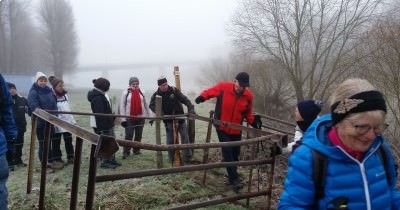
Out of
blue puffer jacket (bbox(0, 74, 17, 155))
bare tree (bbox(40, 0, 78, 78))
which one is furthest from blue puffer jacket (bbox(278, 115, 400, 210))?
bare tree (bbox(40, 0, 78, 78))

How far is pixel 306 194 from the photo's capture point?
A: 6.29 feet

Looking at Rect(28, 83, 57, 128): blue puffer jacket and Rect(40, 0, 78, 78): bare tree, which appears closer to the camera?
Rect(28, 83, 57, 128): blue puffer jacket

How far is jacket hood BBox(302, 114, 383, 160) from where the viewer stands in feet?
6.20

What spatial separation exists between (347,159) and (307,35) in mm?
15842

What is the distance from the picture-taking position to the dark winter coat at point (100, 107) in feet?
22.3

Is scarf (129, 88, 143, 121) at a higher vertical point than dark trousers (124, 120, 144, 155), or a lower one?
higher

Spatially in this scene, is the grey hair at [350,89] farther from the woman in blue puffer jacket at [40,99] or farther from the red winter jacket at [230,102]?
the woman in blue puffer jacket at [40,99]

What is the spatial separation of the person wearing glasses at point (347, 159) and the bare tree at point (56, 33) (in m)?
53.1

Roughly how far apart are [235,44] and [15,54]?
42.9 meters

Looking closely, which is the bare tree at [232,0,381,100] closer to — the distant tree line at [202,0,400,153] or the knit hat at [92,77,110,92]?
the distant tree line at [202,0,400,153]

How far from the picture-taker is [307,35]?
16.8 m

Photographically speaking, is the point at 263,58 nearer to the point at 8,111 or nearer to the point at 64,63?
the point at 8,111

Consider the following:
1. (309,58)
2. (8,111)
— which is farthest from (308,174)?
(309,58)

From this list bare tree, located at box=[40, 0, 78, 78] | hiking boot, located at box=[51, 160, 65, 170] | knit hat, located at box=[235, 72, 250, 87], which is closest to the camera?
knit hat, located at box=[235, 72, 250, 87]
